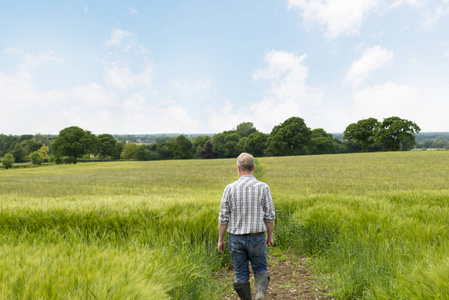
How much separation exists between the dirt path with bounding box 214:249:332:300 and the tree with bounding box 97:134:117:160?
3687 inches

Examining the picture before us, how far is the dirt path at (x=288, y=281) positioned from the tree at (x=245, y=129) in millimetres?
135355

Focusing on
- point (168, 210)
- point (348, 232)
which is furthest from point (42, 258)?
point (348, 232)

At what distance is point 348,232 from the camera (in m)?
5.30

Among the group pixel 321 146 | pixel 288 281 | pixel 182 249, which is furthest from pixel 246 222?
pixel 321 146

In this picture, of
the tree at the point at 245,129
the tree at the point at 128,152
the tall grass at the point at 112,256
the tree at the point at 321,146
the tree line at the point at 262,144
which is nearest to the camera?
the tall grass at the point at 112,256

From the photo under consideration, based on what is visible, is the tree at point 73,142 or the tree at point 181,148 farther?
the tree at point 181,148

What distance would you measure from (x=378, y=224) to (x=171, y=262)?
14.4 feet

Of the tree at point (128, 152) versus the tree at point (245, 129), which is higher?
the tree at point (245, 129)

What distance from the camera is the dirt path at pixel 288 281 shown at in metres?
4.07

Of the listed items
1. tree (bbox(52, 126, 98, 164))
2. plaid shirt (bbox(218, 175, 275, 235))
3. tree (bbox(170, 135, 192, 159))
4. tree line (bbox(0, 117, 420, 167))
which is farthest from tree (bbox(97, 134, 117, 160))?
plaid shirt (bbox(218, 175, 275, 235))

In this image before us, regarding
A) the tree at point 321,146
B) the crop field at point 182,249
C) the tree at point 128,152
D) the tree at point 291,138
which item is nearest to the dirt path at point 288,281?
the crop field at point 182,249

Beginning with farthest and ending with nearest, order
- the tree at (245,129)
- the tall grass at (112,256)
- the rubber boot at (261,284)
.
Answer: the tree at (245,129) → the rubber boot at (261,284) → the tall grass at (112,256)

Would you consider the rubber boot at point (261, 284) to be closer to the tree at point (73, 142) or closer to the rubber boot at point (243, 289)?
the rubber boot at point (243, 289)

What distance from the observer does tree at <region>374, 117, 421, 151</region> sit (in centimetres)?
7106
